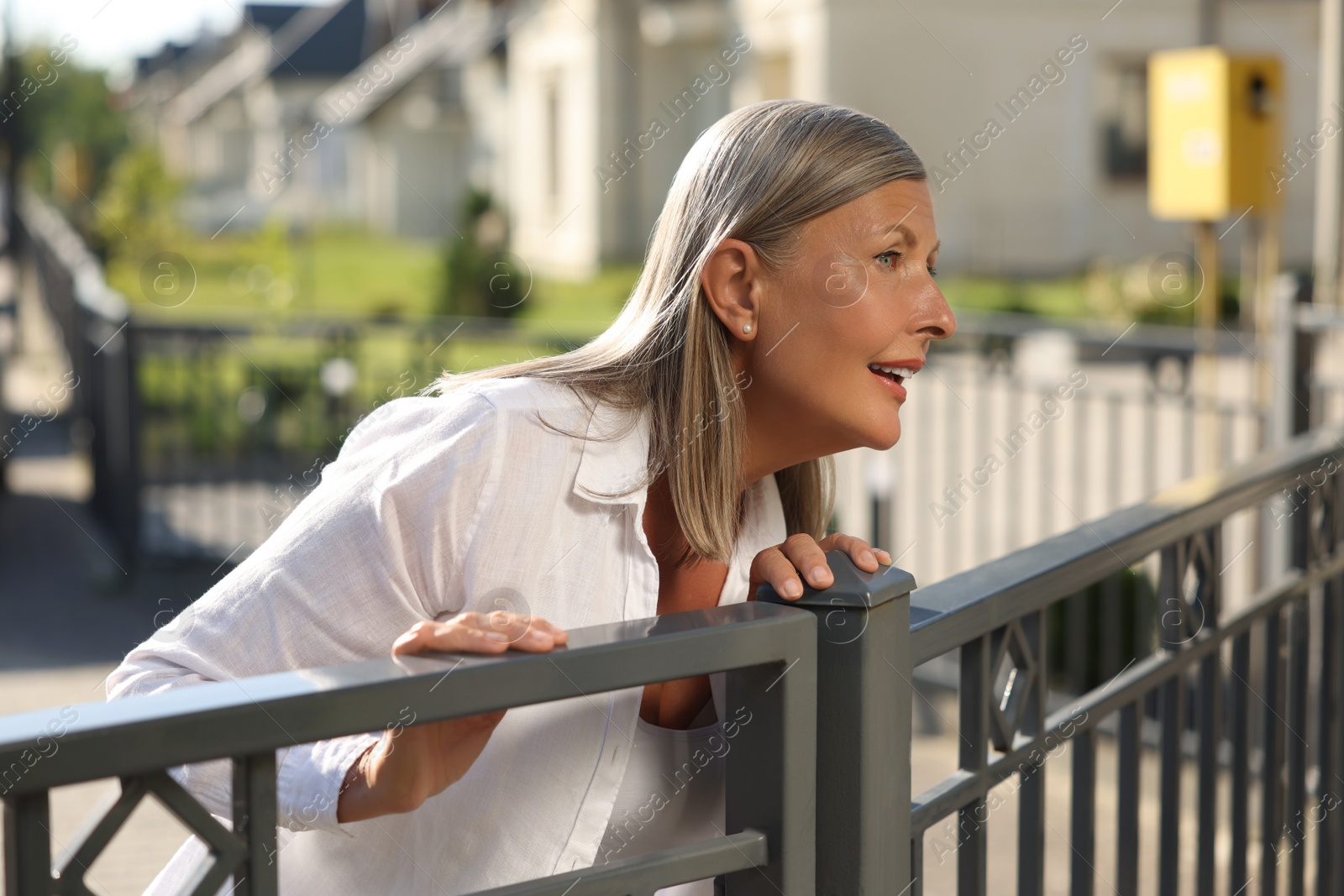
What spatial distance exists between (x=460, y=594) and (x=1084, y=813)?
0.95m

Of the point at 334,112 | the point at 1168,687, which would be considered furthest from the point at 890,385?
the point at 334,112

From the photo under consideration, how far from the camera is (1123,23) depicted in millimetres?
26578

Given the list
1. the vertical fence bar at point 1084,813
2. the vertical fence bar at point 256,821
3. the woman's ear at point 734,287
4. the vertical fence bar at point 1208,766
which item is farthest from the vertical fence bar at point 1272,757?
the vertical fence bar at point 256,821

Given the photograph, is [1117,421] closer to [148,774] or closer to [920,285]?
[920,285]

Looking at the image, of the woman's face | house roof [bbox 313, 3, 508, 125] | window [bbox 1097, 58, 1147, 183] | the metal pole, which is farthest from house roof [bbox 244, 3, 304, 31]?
the woman's face

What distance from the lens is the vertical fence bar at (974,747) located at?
5.55 ft

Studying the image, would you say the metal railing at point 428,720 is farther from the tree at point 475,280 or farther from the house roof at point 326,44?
the house roof at point 326,44

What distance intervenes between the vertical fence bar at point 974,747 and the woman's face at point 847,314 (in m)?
0.30

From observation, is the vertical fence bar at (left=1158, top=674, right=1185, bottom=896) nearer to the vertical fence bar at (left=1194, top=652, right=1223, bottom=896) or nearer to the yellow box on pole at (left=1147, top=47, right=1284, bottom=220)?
the vertical fence bar at (left=1194, top=652, right=1223, bottom=896)

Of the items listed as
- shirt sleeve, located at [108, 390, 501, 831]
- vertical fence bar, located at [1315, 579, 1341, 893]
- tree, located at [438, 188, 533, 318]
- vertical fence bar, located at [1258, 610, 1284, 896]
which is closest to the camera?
shirt sleeve, located at [108, 390, 501, 831]

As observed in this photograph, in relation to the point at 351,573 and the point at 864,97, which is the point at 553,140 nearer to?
the point at 864,97

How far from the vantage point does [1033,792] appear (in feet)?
6.17

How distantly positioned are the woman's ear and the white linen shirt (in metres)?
0.21

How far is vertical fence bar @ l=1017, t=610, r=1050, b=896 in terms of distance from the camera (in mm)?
1828
